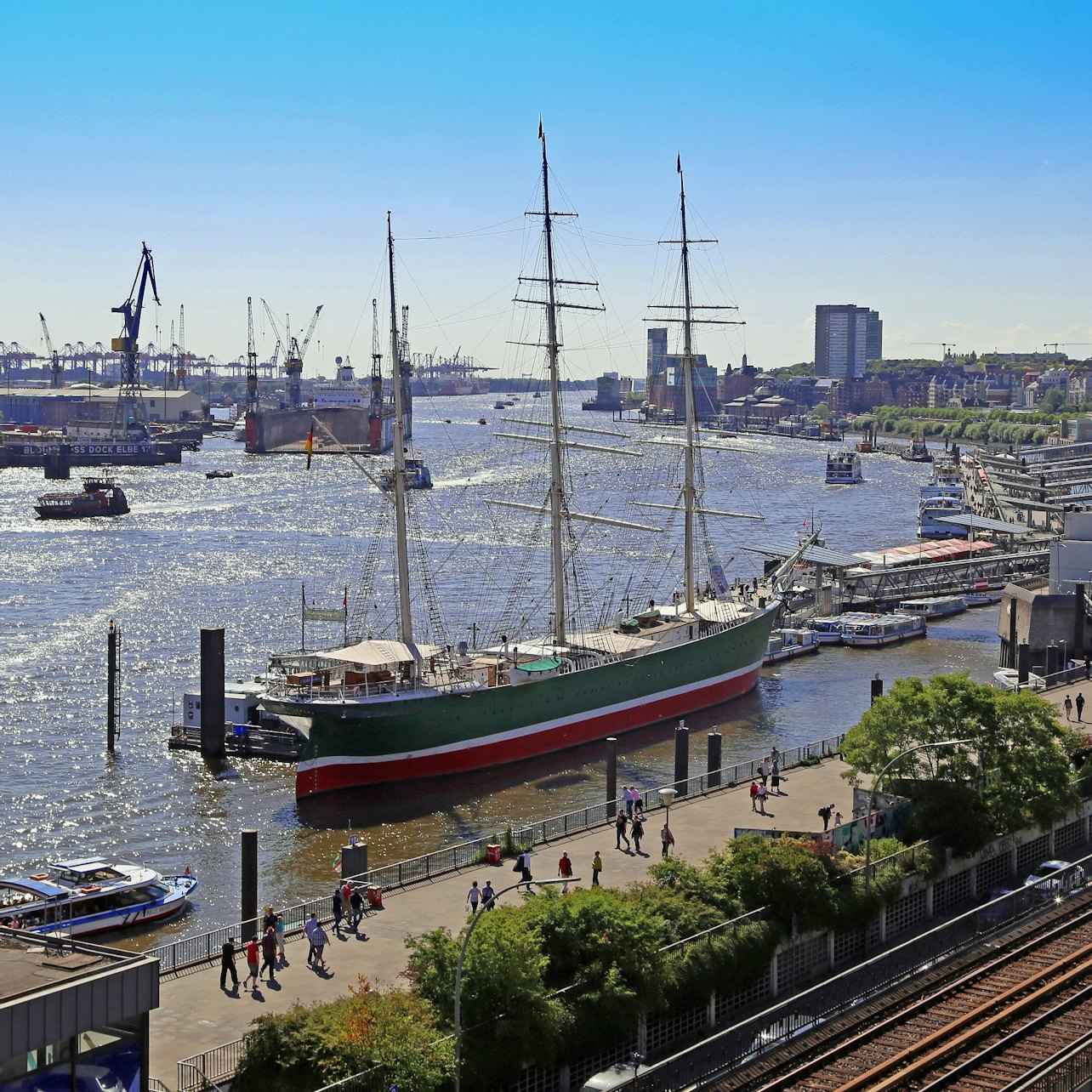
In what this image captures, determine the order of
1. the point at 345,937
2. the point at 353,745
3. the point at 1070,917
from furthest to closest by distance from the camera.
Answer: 1. the point at 353,745
2. the point at 1070,917
3. the point at 345,937

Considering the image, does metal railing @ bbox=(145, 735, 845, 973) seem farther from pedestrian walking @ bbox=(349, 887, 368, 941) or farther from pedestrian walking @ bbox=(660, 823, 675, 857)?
pedestrian walking @ bbox=(660, 823, 675, 857)

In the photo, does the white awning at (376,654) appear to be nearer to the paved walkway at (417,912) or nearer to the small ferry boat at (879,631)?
the paved walkway at (417,912)

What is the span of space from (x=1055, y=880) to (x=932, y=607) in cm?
4862

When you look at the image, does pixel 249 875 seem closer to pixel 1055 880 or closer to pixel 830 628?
A: pixel 1055 880

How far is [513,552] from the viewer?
107 metres

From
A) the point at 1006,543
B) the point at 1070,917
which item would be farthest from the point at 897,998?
the point at 1006,543

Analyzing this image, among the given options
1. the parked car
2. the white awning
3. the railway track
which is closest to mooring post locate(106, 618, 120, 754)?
the white awning

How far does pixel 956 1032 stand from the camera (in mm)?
27688

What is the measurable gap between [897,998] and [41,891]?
1847cm

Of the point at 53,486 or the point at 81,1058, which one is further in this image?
the point at 53,486

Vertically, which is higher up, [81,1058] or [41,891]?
[81,1058]

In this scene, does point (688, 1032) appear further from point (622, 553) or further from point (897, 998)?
point (622, 553)

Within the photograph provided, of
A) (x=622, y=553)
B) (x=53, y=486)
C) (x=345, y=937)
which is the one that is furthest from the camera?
(x=53, y=486)

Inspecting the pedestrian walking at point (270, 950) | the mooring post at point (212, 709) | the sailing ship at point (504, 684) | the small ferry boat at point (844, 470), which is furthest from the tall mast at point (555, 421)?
the small ferry boat at point (844, 470)
